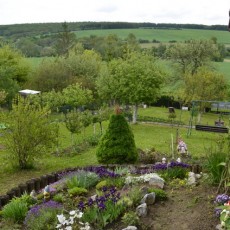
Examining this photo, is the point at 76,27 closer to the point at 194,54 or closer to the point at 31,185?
the point at 194,54

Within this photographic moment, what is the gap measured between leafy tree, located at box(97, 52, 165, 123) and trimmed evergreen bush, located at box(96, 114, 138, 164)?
14.2 meters

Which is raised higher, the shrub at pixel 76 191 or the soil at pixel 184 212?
the soil at pixel 184 212

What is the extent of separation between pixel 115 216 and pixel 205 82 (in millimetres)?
27712

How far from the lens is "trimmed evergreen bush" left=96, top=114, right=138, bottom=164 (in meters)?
13.9

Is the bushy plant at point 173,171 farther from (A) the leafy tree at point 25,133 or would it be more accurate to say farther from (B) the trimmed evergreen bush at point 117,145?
(A) the leafy tree at point 25,133

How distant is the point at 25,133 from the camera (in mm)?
14984

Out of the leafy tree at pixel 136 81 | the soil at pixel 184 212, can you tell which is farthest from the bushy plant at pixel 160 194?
the leafy tree at pixel 136 81

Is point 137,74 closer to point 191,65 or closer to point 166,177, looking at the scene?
point 166,177

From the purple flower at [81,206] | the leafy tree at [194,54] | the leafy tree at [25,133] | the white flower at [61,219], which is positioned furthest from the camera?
the leafy tree at [194,54]

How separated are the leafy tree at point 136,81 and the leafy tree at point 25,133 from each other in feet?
44.4

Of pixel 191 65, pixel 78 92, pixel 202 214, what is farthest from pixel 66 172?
pixel 191 65

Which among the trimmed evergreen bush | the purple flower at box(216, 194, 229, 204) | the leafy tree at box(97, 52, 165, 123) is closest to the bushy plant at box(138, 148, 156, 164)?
the trimmed evergreen bush

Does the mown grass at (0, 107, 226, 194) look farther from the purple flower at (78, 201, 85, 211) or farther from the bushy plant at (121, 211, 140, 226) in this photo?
the purple flower at (78, 201, 85, 211)

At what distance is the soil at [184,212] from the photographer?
741cm
